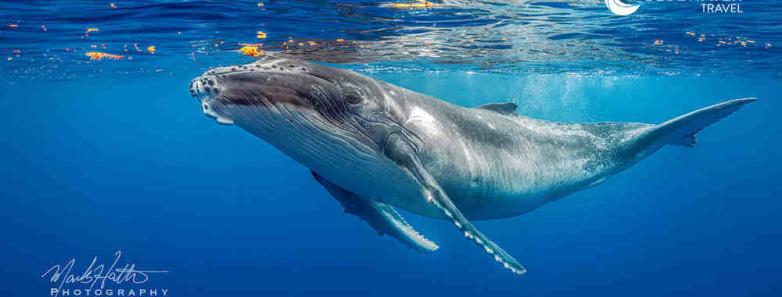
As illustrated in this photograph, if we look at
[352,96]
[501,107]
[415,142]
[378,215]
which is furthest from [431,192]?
[501,107]

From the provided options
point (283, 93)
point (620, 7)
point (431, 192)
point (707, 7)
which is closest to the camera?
point (283, 93)

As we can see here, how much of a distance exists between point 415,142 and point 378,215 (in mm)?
1530

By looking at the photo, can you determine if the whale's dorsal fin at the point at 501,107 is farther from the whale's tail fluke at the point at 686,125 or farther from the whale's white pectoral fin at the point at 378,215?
the whale's white pectoral fin at the point at 378,215

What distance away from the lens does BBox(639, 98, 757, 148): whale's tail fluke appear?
6.76 meters

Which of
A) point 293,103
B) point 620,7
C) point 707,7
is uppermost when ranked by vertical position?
point 620,7

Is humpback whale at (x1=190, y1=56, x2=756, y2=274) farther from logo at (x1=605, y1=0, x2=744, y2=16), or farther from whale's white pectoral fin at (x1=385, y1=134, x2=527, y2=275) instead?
logo at (x1=605, y1=0, x2=744, y2=16)

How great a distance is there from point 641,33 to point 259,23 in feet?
43.7

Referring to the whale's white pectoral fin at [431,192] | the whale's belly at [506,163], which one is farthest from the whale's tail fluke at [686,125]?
the whale's white pectoral fin at [431,192]

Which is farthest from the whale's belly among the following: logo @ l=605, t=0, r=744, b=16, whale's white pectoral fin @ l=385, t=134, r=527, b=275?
logo @ l=605, t=0, r=744, b=16

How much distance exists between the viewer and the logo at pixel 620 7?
42.3 feet

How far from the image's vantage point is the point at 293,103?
12.9ft

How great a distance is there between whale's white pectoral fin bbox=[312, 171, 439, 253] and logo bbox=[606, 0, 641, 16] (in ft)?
32.1

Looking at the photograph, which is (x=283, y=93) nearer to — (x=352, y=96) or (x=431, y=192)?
(x=352, y=96)

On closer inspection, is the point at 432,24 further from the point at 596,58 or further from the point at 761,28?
the point at 596,58
